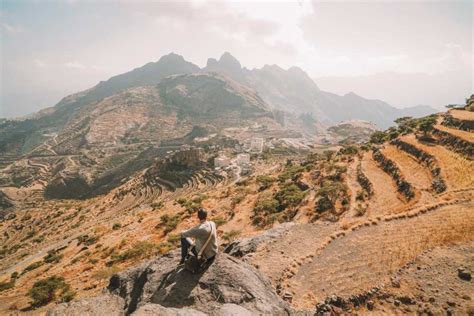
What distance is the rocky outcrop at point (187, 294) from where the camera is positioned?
8.79 m

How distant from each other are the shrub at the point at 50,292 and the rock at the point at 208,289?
1397 centimetres

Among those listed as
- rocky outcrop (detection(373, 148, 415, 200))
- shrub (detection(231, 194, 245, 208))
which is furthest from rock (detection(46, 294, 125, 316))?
shrub (detection(231, 194, 245, 208))

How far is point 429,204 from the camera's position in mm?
24500

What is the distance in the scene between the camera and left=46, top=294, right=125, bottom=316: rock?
1064cm

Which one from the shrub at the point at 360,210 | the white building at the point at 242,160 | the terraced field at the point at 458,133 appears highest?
the terraced field at the point at 458,133

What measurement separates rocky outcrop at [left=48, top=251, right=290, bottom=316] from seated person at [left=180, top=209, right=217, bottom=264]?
53 centimetres

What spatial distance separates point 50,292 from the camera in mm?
22719

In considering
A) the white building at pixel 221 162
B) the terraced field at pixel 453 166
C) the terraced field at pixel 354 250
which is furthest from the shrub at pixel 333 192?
the white building at pixel 221 162

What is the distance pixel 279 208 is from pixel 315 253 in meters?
17.3

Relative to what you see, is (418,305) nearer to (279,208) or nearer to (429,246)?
(429,246)

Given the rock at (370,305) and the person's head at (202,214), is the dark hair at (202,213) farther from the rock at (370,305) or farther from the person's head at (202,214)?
the rock at (370,305)

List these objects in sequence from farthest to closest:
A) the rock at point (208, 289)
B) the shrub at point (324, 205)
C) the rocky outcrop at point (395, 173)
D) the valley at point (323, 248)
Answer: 1. the shrub at point (324, 205)
2. the rocky outcrop at point (395, 173)
3. the valley at point (323, 248)
4. the rock at point (208, 289)

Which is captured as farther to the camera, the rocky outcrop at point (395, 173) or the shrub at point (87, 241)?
the shrub at point (87, 241)

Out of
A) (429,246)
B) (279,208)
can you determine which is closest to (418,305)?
(429,246)
